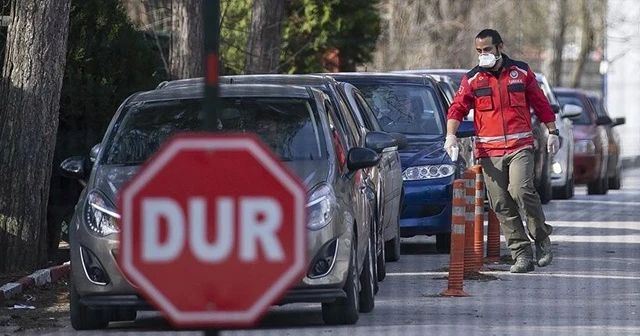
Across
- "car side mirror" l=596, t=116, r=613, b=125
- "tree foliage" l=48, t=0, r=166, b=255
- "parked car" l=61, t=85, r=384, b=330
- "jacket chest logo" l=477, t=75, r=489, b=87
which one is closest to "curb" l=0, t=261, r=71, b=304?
"parked car" l=61, t=85, r=384, b=330

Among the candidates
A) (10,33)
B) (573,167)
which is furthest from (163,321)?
(573,167)

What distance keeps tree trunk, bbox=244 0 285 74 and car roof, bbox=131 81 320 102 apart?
1040 cm

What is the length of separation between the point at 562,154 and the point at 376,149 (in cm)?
1168

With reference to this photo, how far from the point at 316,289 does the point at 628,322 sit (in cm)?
199

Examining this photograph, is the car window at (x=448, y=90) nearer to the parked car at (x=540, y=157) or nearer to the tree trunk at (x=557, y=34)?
the parked car at (x=540, y=157)

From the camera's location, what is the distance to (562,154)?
76.0 ft

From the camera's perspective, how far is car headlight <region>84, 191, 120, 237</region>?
31.7 feet

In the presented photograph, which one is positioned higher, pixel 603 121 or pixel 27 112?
pixel 27 112

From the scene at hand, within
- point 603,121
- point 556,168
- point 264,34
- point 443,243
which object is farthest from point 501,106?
point 603,121

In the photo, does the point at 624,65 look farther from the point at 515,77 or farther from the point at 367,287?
the point at 367,287

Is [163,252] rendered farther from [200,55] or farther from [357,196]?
[200,55]

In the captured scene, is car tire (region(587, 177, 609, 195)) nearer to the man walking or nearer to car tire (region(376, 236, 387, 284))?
the man walking

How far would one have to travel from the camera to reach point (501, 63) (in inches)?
513

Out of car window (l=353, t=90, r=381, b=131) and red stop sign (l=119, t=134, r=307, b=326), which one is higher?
car window (l=353, t=90, r=381, b=131)
